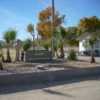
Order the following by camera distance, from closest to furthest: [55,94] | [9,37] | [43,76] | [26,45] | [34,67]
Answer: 1. [55,94]
2. [43,76]
3. [34,67]
4. [9,37]
5. [26,45]

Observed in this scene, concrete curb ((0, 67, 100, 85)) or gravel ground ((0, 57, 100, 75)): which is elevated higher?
gravel ground ((0, 57, 100, 75))

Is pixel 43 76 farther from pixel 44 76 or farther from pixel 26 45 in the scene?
pixel 26 45

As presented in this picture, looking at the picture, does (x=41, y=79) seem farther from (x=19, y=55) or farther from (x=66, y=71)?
(x=19, y=55)

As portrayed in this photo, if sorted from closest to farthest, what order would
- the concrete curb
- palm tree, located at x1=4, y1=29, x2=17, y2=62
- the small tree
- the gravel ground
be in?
1. the concrete curb
2. the gravel ground
3. palm tree, located at x1=4, y1=29, x2=17, y2=62
4. the small tree

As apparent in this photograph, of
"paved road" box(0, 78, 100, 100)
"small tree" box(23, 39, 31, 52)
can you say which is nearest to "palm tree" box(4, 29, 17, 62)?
"small tree" box(23, 39, 31, 52)

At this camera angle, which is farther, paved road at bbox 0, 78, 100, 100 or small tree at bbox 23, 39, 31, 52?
small tree at bbox 23, 39, 31, 52

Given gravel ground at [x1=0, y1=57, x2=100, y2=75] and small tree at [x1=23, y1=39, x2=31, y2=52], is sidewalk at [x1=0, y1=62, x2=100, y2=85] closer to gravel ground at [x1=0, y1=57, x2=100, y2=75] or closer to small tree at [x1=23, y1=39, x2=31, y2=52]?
gravel ground at [x1=0, y1=57, x2=100, y2=75]

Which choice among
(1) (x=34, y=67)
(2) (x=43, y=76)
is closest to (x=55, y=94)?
(2) (x=43, y=76)

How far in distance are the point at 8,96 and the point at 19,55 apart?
1504cm

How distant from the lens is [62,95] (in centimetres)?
796

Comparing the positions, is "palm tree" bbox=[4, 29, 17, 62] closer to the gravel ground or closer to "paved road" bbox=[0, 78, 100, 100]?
the gravel ground

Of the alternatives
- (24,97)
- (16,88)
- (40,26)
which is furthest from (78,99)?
(40,26)

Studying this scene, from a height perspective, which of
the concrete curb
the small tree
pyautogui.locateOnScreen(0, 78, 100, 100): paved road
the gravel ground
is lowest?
pyautogui.locateOnScreen(0, 78, 100, 100): paved road

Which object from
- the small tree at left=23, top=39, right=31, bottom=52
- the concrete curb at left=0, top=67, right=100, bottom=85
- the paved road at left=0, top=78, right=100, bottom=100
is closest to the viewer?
the paved road at left=0, top=78, right=100, bottom=100
